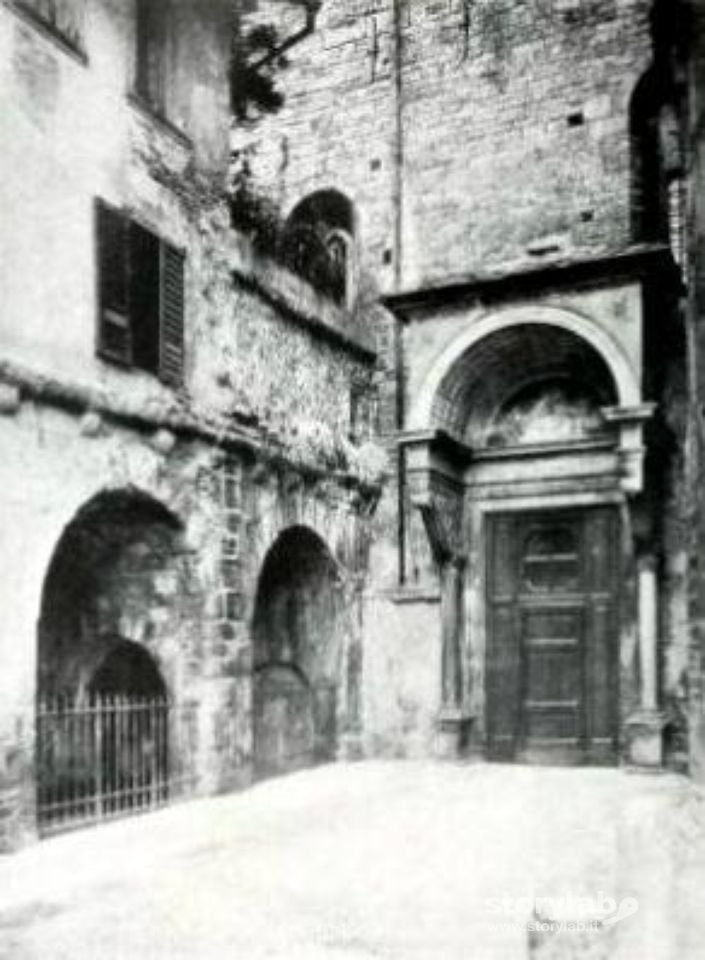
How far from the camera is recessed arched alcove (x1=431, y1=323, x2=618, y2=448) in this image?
1012 cm

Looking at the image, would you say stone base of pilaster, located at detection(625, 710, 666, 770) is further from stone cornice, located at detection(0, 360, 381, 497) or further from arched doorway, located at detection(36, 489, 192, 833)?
arched doorway, located at detection(36, 489, 192, 833)

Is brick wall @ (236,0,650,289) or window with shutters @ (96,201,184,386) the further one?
brick wall @ (236,0,650,289)

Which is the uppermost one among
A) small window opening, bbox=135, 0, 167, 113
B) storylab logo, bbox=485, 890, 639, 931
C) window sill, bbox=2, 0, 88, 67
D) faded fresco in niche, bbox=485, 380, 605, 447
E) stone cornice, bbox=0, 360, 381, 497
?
small window opening, bbox=135, 0, 167, 113

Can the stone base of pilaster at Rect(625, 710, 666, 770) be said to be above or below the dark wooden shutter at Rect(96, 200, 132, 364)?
below

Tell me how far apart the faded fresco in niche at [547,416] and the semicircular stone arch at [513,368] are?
4 cm

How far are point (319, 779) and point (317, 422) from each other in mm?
3164

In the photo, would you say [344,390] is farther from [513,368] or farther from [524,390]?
[524,390]

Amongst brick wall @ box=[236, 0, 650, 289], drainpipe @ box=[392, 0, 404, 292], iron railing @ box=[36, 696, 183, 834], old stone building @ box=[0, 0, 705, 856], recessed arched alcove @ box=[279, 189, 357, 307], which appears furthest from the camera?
recessed arched alcove @ box=[279, 189, 357, 307]

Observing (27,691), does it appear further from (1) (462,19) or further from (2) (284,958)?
(1) (462,19)

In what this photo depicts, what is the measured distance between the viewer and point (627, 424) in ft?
30.3

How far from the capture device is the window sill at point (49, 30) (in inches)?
267

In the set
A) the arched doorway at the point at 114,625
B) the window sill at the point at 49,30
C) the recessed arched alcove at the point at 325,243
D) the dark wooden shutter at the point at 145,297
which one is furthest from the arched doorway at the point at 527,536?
the window sill at the point at 49,30

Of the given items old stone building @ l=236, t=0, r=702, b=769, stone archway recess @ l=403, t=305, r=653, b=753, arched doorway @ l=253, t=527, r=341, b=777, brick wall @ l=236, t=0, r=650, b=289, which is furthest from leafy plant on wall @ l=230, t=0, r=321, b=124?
arched doorway @ l=253, t=527, r=341, b=777

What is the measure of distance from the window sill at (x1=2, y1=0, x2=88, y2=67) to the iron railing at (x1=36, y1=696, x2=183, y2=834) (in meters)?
4.18
